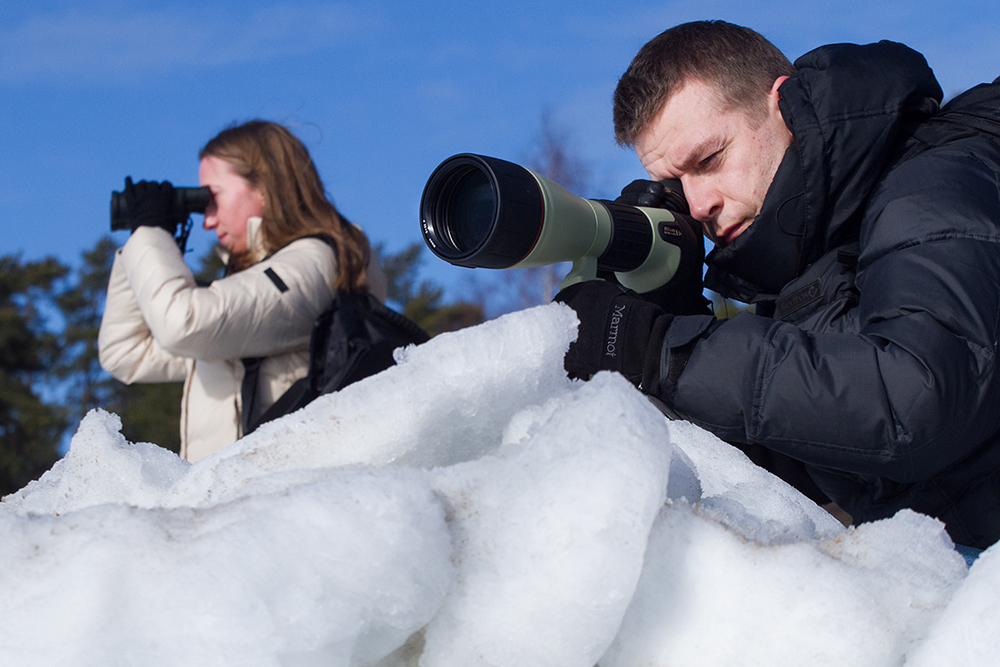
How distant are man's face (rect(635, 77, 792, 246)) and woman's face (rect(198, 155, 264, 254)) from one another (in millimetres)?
1356

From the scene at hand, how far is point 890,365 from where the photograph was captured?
3.25 feet

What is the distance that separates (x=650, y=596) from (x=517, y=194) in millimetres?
732

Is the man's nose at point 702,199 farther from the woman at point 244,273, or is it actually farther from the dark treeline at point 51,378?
the dark treeline at point 51,378

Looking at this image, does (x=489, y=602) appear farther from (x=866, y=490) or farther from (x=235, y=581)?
(x=866, y=490)

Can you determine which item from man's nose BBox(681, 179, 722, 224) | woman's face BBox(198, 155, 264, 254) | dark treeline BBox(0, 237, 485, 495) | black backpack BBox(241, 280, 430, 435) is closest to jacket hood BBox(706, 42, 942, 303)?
man's nose BBox(681, 179, 722, 224)

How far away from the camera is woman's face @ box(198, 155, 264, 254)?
7.87 feet

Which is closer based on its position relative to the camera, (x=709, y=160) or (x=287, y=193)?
(x=709, y=160)

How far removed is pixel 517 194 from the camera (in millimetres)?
1104

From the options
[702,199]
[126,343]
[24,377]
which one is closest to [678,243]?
[702,199]

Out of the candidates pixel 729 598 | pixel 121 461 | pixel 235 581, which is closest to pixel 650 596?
pixel 729 598

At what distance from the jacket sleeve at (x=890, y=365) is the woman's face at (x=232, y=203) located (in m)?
1.66

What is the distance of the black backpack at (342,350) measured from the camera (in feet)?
6.69

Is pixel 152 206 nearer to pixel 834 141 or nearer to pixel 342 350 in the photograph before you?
pixel 342 350

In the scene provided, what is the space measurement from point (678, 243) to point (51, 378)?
42.0 feet
